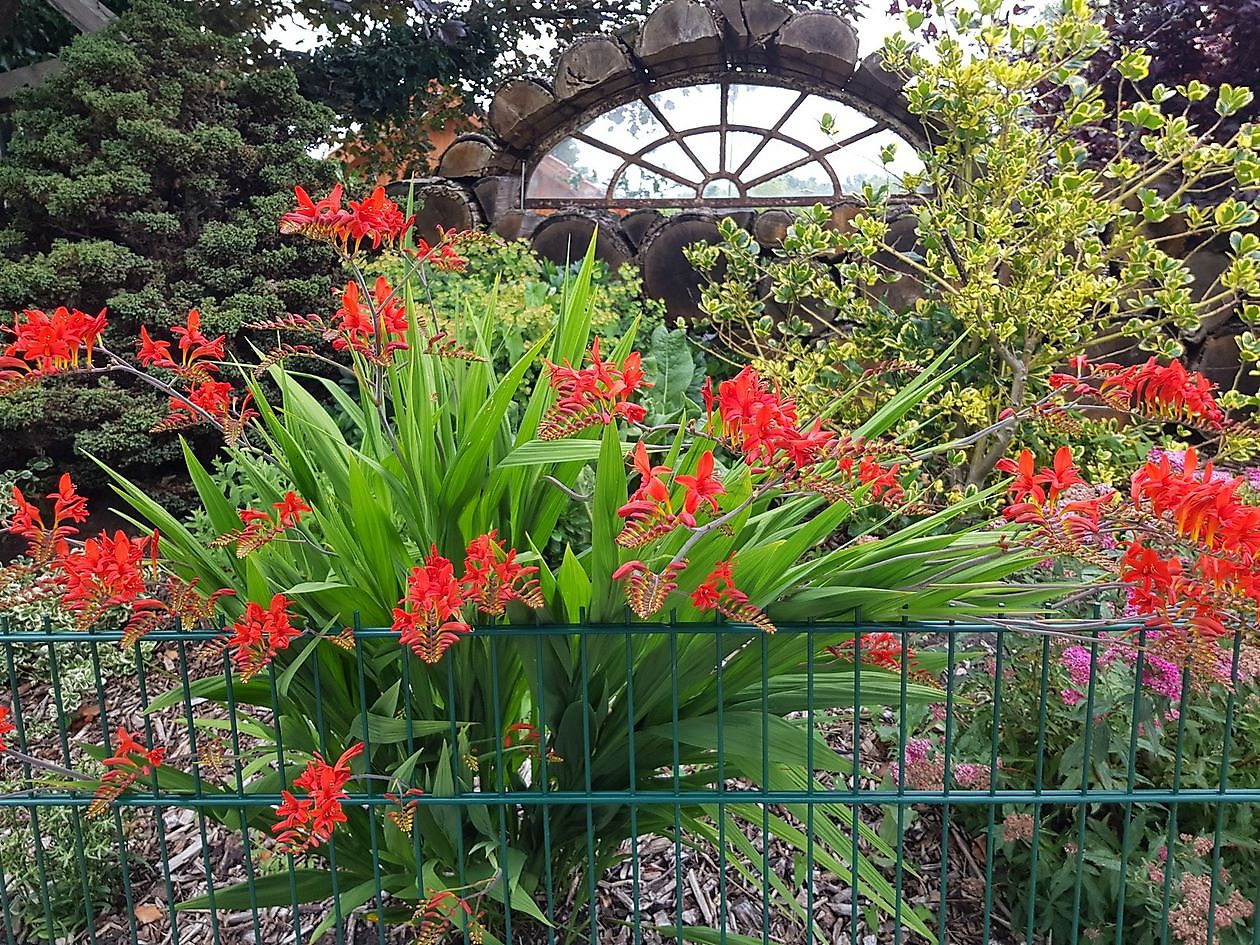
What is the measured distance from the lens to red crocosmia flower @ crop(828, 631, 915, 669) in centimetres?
138

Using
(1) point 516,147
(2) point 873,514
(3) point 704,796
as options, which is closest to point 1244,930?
(3) point 704,796

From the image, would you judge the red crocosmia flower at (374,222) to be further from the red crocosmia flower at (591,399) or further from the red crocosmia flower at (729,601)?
Answer: the red crocosmia flower at (729,601)

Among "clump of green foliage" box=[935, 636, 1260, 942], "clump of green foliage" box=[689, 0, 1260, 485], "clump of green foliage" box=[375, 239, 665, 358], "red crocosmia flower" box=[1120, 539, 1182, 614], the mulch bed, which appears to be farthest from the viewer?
"clump of green foliage" box=[375, 239, 665, 358]

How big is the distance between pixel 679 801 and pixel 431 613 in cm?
49

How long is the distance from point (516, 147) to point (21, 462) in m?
2.95

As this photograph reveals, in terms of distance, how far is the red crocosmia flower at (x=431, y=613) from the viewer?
1079 millimetres

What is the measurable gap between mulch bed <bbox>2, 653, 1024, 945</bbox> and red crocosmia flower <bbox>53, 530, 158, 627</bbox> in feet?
2.32

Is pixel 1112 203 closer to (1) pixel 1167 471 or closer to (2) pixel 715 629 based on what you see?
(1) pixel 1167 471

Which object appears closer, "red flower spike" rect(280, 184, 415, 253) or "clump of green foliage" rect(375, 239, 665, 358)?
"red flower spike" rect(280, 184, 415, 253)

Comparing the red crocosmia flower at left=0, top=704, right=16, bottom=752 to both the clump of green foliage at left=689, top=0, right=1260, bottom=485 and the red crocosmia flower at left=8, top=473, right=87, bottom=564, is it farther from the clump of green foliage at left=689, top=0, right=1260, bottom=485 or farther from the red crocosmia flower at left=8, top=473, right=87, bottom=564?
the clump of green foliage at left=689, top=0, right=1260, bottom=485

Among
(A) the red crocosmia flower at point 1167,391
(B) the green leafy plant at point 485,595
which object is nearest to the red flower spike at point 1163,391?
(A) the red crocosmia flower at point 1167,391

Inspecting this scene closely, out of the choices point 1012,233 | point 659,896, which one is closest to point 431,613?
point 659,896

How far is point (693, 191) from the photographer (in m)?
5.27

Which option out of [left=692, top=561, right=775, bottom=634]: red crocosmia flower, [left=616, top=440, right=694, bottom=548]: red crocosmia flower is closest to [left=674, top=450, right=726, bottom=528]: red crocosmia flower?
[left=616, top=440, right=694, bottom=548]: red crocosmia flower
